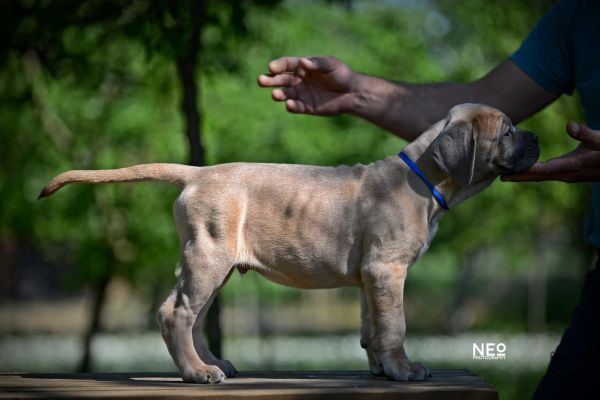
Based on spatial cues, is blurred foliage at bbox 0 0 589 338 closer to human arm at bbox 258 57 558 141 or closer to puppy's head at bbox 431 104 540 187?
human arm at bbox 258 57 558 141

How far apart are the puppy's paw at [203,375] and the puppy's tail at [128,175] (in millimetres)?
848

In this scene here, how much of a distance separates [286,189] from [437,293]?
24.0m

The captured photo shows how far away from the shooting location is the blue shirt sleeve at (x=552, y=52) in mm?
4957

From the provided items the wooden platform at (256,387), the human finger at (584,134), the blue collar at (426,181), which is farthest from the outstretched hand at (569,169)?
the wooden platform at (256,387)

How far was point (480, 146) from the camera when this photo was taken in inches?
158

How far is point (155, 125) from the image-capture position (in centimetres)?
1225

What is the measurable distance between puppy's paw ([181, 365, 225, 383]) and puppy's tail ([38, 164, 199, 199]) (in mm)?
848

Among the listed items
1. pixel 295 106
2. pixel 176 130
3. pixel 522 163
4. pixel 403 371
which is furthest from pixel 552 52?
pixel 176 130

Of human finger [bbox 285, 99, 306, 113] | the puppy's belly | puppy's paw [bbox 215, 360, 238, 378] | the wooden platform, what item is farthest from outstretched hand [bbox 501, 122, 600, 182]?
puppy's paw [bbox 215, 360, 238, 378]

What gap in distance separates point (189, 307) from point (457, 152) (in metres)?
1.36

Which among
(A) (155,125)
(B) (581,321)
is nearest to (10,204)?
(A) (155,125)

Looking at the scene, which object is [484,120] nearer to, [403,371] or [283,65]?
[403,371]

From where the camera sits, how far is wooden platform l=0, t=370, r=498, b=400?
12.0ft

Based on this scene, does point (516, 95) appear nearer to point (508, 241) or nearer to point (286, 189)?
point (286, 189)
